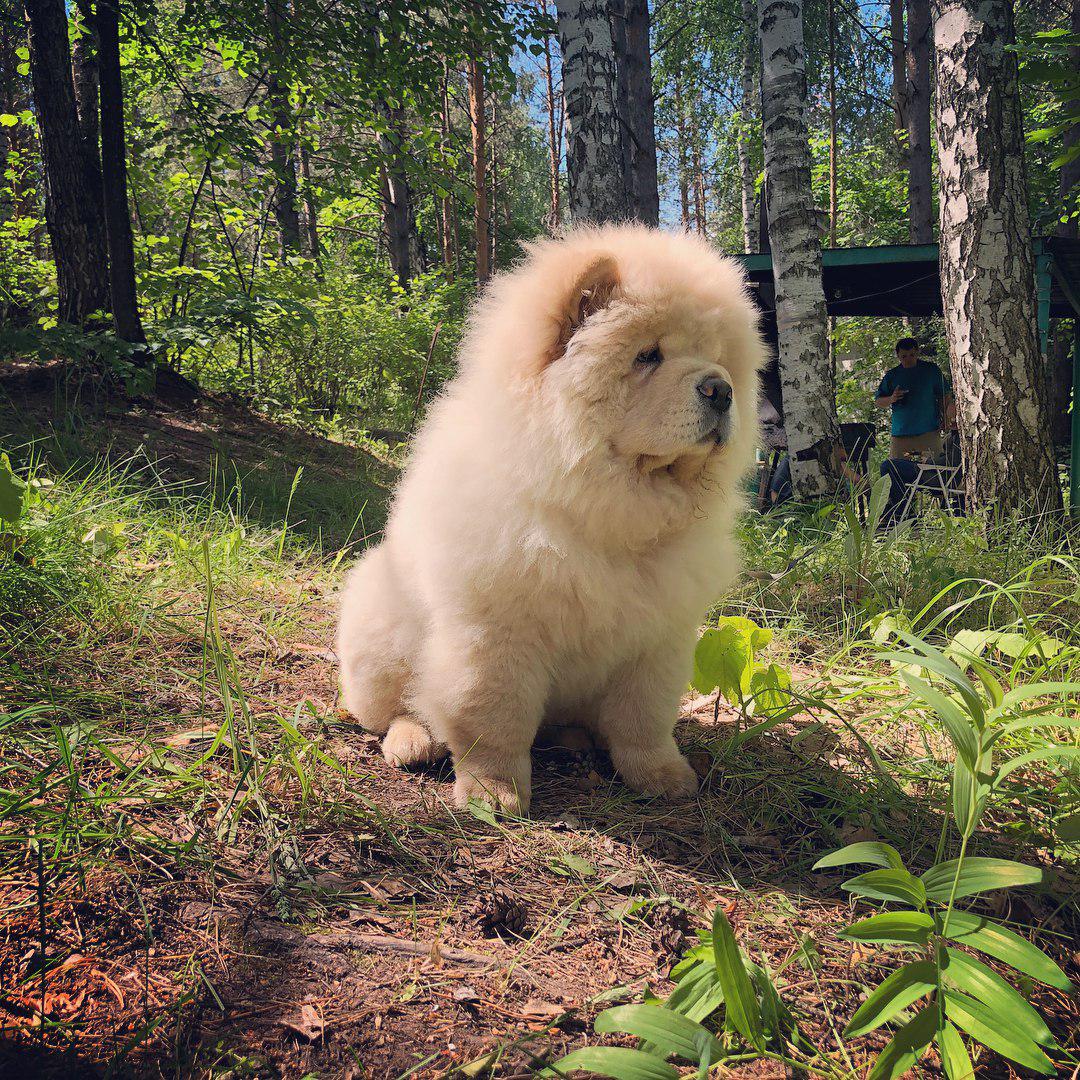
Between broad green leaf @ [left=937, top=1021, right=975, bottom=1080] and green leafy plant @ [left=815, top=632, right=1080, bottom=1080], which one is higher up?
green leafy plant @ [left=815, top=632, right=1080, bottom=1080]

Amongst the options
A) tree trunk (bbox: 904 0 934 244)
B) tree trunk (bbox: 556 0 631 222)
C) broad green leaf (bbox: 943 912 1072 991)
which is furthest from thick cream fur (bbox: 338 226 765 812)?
tree trunk (bbox: 904 0 934 244)

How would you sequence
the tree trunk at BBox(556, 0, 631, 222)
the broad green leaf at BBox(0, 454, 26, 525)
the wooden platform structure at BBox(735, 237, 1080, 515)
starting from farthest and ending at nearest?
the wooden platform structure at BBox(735, 237, 1080, 515) → the tree trunk at BBox(556, 0, 631, 222) → the broad green leaf at BBox(0, 454, 26, 525)

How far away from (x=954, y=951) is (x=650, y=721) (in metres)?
1.02

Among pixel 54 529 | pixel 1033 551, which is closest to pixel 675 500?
pixel 54 529

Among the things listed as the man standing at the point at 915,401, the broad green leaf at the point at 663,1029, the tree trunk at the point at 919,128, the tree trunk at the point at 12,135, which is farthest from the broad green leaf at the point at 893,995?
the tree trunk at the point at 919,128

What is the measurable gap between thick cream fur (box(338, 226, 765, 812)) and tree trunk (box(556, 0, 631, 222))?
275 cm

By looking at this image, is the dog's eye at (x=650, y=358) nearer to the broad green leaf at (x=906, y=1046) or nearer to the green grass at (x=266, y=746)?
the green grass at (x=266, y=746)

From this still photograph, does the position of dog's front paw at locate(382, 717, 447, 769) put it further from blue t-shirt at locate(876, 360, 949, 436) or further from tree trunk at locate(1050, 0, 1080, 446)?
tree trunk at locate(1050, 0, 1080, 446)

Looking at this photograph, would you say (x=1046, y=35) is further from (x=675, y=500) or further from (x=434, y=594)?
(x=434, y=594)

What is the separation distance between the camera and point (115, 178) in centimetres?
566

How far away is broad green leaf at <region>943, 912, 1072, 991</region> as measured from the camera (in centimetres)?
111

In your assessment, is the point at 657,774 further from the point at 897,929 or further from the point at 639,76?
the point at 639,76

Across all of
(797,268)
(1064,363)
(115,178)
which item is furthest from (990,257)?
(1064,363)

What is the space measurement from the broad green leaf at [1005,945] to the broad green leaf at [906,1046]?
0.16 m
